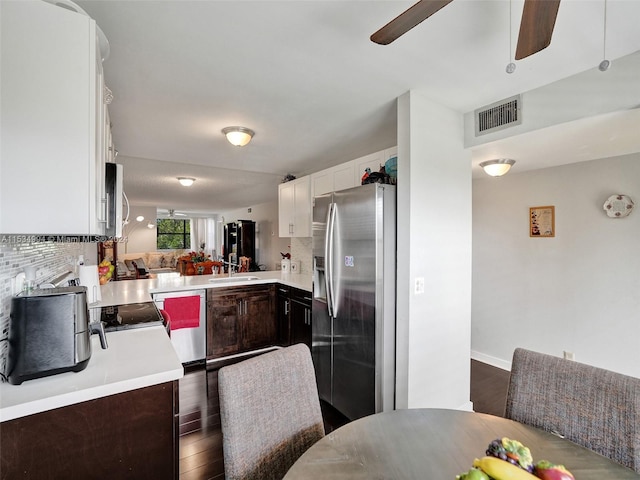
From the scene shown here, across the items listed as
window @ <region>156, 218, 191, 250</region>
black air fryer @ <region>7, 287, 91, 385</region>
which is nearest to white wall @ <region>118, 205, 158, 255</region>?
window @ <region>156, 218, 191, 250</region>

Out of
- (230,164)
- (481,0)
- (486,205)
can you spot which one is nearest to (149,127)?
(230,164)

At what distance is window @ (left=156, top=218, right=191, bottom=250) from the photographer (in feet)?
44.8

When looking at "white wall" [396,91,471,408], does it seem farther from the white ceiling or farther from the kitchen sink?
the kitchen sink

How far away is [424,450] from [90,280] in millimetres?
2609

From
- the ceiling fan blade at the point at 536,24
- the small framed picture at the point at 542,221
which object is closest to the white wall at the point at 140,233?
the small framed picture at the point at 542,221

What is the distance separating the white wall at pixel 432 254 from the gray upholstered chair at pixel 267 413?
1.10 metres

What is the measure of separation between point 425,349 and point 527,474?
5.33 ft

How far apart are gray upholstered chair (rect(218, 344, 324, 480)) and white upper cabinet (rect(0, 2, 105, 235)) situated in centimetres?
80

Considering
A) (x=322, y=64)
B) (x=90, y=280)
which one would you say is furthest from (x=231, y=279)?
(x=322, y=64)

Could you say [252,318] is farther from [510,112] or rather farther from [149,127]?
[510,112]

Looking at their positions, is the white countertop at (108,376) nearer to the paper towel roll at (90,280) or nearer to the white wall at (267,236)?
the paper towel roll at (90,280)

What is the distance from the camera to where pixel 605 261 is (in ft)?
8.70

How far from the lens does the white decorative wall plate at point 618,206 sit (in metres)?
2.51

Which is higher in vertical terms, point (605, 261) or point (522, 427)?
point (605, 261)
